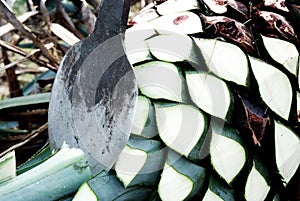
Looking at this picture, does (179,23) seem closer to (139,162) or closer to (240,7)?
(240,7)

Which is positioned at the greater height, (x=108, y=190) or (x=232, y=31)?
(x=232, y=31)

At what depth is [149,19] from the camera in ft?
3.02

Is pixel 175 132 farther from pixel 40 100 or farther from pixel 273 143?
pixel 40 100

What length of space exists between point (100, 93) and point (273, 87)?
0.22 m

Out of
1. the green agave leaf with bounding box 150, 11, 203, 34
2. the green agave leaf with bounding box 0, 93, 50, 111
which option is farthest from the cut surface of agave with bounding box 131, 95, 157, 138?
the green agave leaf with bounding box 0, 93, 50, 111

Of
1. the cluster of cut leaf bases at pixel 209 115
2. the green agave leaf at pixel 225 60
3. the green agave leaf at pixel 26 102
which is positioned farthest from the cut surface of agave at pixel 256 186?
the green agave leaf at pixel 26 102

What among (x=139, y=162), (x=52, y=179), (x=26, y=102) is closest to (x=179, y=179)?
(x=139, y=162)

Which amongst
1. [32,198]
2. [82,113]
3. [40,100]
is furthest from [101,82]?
[40,100]

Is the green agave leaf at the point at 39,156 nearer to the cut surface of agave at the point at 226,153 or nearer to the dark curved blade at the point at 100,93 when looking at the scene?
the dark curved blade at the point at 100,93

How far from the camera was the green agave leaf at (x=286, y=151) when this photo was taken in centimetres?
85

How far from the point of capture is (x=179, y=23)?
88 centimetres

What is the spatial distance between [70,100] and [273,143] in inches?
11.1

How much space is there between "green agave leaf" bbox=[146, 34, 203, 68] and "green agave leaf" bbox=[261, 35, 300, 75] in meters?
0.10

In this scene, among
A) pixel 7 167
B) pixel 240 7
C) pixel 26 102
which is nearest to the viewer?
pixel 7 167
